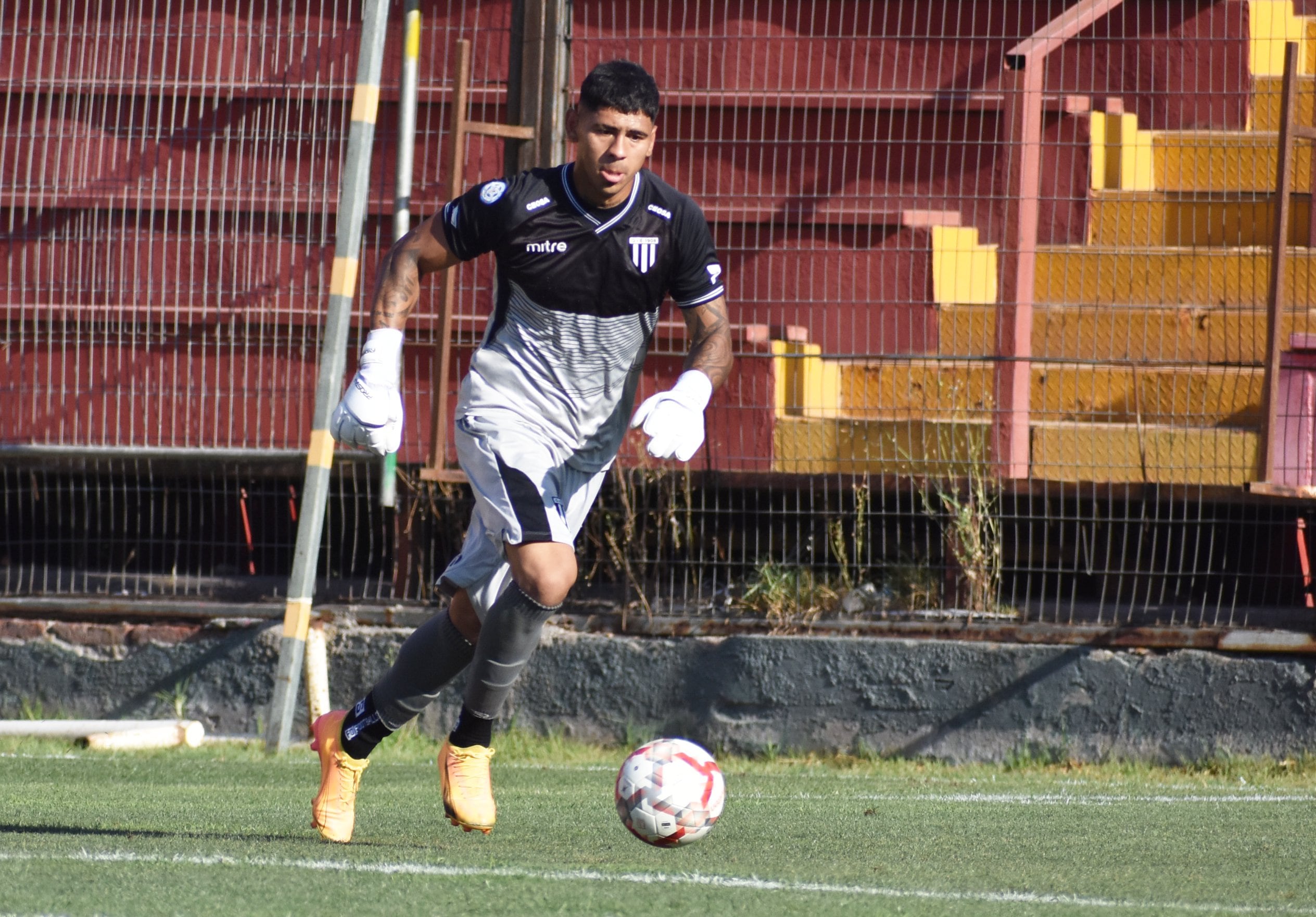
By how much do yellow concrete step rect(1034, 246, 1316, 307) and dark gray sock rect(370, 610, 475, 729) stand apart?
4084mm

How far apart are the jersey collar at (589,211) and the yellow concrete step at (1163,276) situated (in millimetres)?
3570

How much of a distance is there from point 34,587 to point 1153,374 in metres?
5.43

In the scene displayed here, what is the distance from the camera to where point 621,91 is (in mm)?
4562

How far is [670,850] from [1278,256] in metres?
3.73

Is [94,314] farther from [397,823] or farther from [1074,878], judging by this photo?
[1074,878]

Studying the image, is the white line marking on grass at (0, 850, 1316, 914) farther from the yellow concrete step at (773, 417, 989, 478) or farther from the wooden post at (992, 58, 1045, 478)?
the wooden post at (992, 58, 1045, 478)

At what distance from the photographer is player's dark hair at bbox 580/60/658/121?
456cm

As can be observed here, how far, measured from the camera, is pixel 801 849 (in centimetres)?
454

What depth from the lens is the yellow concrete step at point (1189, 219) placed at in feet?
25.3

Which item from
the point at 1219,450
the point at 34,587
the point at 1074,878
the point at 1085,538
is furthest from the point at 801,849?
the point at 34,587

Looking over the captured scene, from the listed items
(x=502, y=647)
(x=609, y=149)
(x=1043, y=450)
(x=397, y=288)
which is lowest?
(x=502, y=647)

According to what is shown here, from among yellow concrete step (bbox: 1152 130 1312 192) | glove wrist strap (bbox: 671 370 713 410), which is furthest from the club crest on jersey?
yellow concrete step (bbox: 1152 130 1312 192)

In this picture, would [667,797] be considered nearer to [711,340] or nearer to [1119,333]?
[711,340]

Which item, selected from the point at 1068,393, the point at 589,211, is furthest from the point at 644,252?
the point at 1068,393
